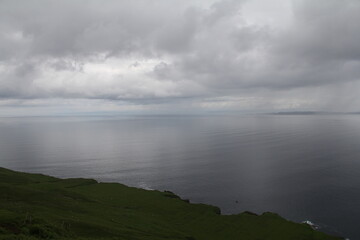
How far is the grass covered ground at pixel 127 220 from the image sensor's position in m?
39.9

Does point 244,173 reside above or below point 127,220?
below

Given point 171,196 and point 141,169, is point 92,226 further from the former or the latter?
point 141,169

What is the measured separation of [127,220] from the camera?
6006cm

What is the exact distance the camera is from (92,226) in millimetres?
47656

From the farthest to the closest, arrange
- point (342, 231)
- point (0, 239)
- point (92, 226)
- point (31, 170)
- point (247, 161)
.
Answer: point (247, 161)
point (31, 170)
point (342, 231)
point (92, 226)
point (0, 239)

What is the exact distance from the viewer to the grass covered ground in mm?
39938

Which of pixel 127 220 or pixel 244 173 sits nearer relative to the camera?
pixel 127 220

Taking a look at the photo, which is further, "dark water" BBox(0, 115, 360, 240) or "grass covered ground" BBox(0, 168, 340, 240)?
"dark water" BBox(0, 115, 360, 240)

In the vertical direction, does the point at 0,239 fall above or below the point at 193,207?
above

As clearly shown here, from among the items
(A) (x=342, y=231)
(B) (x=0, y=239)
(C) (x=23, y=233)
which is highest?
(B) (x=0, y=239)

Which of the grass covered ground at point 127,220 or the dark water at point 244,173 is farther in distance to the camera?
the dark water at point 244,173

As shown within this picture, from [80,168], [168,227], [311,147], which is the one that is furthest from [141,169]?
[311,147]

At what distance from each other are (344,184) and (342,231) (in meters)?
42.3

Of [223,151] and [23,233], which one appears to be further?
[223,151]
